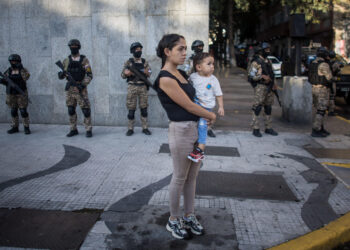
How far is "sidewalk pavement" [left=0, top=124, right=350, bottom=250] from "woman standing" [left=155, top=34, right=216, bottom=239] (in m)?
0.48

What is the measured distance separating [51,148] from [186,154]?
394cm

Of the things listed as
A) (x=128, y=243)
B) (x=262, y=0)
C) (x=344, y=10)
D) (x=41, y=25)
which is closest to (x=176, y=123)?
(x=128, y=243)

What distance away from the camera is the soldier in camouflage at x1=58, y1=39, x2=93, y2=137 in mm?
6777

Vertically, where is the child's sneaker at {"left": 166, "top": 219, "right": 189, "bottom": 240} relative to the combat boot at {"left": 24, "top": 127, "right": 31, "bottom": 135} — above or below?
below

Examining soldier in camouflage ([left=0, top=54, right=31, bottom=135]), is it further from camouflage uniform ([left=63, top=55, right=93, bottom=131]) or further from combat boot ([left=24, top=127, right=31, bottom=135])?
camouflage uniform ([left=63, top=55, right=93, bottom=131])

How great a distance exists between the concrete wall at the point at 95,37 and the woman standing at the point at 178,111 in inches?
192

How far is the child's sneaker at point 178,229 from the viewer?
314 cm

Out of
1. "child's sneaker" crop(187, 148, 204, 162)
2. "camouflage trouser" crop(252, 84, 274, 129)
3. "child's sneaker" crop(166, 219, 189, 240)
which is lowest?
"child's sneaker" crop(166, 219, 189, 240)

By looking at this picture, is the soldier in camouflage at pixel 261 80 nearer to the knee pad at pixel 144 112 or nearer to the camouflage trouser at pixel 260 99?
the camouflage trouser at pixel 260 99

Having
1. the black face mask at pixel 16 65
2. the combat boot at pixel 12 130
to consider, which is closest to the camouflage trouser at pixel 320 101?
the black face mask at pixel 16 65

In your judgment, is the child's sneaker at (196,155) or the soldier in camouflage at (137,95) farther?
the soldier in camouflage at (137,95)

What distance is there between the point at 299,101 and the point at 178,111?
6564 mm

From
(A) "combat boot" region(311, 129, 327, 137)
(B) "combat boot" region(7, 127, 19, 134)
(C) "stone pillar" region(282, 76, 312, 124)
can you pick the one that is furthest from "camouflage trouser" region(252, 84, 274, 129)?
(B) "combat boot" region(7, 127, 19, 134)

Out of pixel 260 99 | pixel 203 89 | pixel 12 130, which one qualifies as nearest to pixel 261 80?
pixel 260 99
